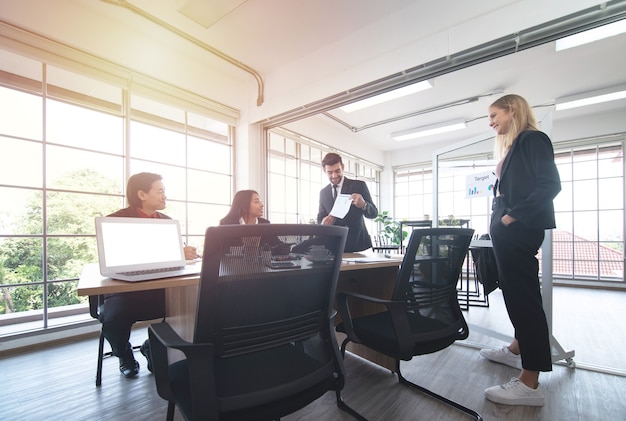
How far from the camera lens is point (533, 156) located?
1.69 metres

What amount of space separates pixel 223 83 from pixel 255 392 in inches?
159

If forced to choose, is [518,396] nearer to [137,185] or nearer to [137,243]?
[137,243]

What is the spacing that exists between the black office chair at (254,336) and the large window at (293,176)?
382 centimetres

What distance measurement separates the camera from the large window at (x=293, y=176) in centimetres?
523

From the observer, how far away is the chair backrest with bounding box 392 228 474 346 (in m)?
1.39

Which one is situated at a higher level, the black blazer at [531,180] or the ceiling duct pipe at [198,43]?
the ceiling duct pipe at [198,43]

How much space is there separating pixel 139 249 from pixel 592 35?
4.52 metres

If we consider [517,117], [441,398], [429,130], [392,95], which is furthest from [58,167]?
[429,130]

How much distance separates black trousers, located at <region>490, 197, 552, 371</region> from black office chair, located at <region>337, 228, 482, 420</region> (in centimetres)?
37

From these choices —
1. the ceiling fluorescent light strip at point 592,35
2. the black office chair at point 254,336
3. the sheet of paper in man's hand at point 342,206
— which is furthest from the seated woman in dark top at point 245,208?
the ceiling fluorescent light strip at point 592,35

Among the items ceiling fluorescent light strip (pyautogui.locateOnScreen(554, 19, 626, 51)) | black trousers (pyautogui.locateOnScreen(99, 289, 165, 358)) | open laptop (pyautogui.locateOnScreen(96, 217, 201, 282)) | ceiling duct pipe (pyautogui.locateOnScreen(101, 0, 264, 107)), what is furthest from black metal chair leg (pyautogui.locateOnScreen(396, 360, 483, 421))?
ceiling duct pipe (pyautogui.locateOnScreen(101, 0, 264, 107))

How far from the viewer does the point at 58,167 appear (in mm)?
2895

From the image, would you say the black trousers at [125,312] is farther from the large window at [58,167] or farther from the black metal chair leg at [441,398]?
the black metal chair leg at [441,398]

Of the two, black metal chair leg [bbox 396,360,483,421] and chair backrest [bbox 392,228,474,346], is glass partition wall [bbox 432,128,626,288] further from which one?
chair backrest [bbox 392,228,474,346]
